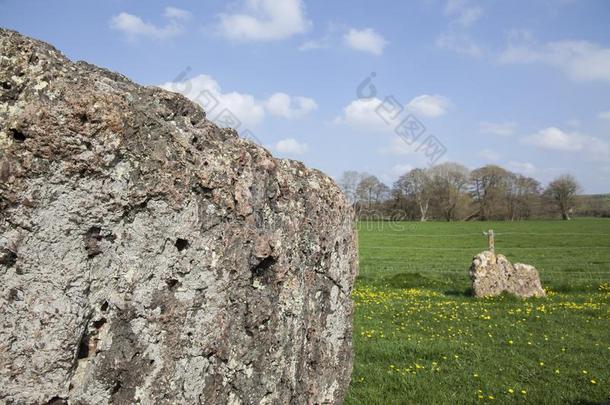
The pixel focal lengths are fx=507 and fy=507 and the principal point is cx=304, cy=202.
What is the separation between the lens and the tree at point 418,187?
9331cm

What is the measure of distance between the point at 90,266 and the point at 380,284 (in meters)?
19.0

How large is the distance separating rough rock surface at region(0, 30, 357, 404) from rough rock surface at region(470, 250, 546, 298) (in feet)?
46.8

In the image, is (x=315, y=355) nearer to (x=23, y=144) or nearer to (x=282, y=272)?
(x=282, y=272)

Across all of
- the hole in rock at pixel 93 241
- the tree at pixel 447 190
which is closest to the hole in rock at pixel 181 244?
the hole in rock at pixel 93 241

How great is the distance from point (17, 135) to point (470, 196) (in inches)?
4009

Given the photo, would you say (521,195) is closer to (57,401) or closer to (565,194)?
(565,194)

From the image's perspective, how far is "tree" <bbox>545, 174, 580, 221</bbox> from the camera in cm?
9594

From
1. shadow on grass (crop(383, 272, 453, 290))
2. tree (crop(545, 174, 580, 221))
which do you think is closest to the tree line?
A: tree (crop(545, 174, 580, 221))

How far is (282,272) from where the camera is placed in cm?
394

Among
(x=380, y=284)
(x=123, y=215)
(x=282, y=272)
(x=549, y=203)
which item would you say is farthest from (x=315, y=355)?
(x=549, y=203)

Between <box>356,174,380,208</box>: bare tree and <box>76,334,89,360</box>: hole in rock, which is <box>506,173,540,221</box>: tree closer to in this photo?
<box>356,174,380,208</box>: bare tree

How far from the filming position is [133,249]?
3186 millimetres

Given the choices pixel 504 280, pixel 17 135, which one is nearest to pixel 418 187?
pixel 504 280

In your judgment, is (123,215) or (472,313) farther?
(472,313)
